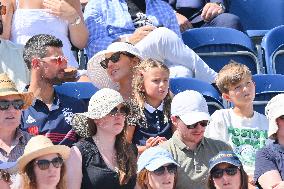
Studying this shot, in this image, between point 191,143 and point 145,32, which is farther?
point 145,32

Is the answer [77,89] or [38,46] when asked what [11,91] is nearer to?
[38,46]

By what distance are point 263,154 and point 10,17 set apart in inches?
96.6

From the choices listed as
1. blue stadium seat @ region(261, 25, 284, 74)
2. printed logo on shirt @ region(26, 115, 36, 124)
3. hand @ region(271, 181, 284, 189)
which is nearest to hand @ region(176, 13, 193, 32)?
blue stadium seat @ region(261, 25, 284, 74)

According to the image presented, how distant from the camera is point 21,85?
20.0 feet

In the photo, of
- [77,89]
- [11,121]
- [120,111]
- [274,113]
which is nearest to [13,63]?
[77,89]

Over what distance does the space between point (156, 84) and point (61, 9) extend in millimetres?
1400

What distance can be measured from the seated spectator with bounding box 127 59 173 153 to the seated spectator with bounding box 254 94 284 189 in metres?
0.66

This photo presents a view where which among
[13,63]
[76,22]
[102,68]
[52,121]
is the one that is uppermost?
[76,22]

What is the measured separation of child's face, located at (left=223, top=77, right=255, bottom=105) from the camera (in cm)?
588

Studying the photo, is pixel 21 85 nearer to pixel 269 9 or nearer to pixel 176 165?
pixel 176 165

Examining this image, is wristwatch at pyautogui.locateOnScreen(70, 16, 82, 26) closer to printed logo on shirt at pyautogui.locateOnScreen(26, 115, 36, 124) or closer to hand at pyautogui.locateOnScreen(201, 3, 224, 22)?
printed logo on shirt at pyautogui.locateOnScreen(26, 115, 36, 124)

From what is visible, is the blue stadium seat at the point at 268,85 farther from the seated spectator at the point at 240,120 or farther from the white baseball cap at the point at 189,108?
the white baseball cap at the point at 189,108

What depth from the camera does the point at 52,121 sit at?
550 centimetres

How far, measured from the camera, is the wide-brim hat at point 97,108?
5.09 m
